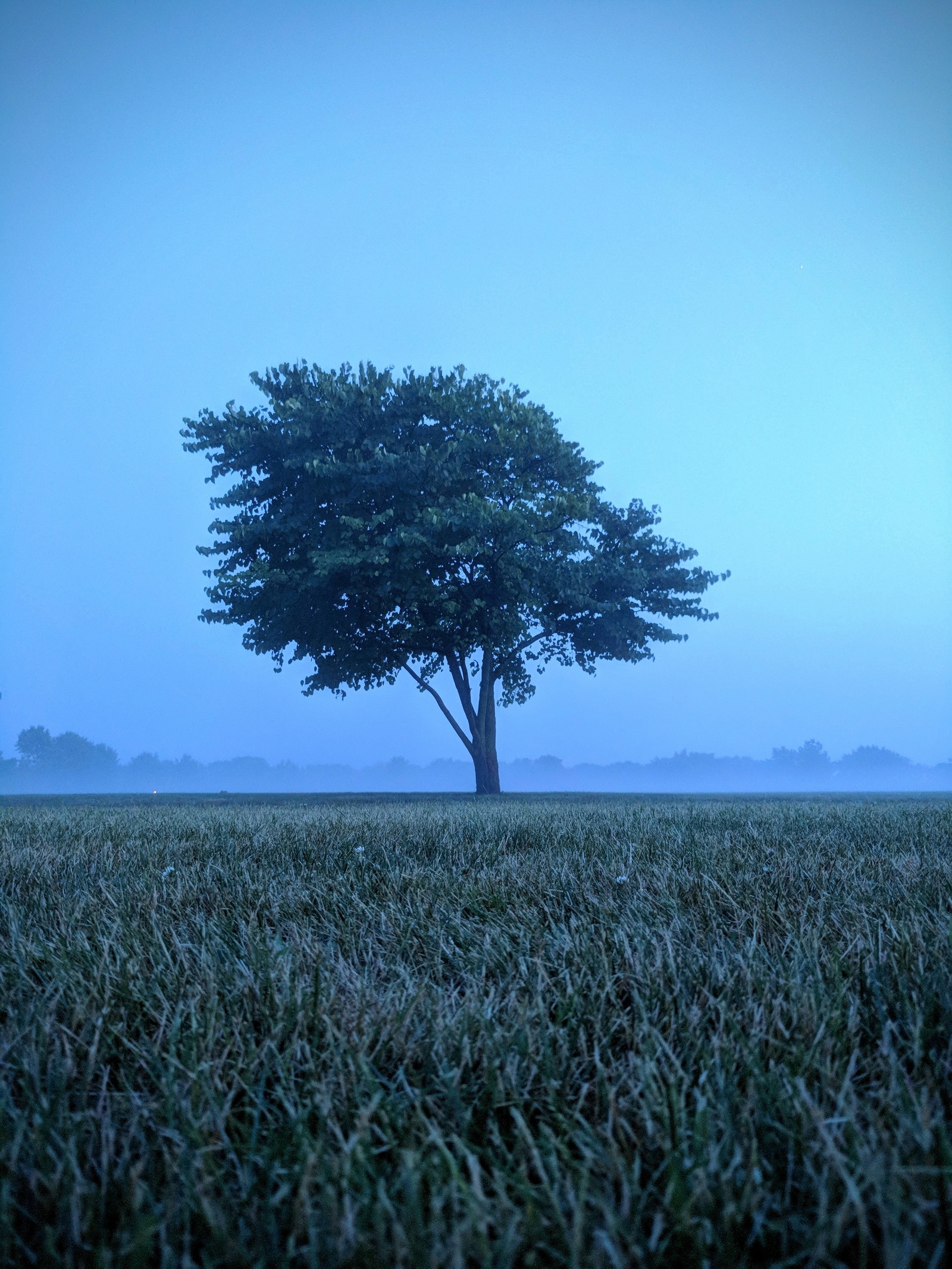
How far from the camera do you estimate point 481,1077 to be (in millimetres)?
1211

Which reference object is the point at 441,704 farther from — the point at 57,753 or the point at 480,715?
the point at 57,753

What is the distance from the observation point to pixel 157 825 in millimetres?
6133

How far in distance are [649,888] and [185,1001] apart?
1.92 meters

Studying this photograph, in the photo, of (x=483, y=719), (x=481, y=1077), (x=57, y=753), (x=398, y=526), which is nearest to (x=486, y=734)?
(x=483, y=719)

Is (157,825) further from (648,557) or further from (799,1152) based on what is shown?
(648,557)

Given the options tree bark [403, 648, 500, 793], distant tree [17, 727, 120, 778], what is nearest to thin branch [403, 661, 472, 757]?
tree bark [403, 648, 500, 793]

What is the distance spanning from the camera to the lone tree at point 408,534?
17.7m

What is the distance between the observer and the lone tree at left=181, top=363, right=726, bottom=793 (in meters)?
17.7

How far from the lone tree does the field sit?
14.7 meters

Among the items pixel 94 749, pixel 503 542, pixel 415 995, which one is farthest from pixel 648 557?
pixel 94 749

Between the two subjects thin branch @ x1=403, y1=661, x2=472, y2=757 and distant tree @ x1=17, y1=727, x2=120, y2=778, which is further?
distant tree @ x1=17, y1=727, x2=120, y2=778

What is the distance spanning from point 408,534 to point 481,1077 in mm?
15963

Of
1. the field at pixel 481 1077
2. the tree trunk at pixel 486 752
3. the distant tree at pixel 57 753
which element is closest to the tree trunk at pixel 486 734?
the tree trunk at pixel 486 752

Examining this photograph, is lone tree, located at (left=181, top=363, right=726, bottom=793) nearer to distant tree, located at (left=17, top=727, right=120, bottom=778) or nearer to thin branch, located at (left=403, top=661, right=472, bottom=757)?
thin branch, located at (left=403, top=661, right=472, bottom=757)
